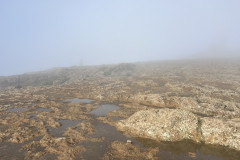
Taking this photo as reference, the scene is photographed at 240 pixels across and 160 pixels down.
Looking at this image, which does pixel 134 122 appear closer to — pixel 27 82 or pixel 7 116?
pixel 7 116

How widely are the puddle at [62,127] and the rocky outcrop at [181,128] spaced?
6.25m

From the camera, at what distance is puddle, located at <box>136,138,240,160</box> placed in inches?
560

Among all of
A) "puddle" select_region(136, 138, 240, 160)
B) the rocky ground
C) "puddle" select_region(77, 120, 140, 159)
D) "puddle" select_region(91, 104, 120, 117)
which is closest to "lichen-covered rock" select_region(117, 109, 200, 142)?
the rocky ground

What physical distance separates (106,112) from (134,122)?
23.0 ft

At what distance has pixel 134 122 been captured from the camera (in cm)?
2019

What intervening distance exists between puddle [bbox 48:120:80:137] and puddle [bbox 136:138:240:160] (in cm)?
941

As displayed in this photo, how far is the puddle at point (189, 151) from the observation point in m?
14.2

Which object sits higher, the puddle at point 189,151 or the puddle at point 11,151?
the puddle at point 11,151

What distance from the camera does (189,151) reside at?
1509 cm

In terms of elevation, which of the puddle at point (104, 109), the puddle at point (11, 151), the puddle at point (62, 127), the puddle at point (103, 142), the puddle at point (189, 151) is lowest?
the puddle at point (189, 151)

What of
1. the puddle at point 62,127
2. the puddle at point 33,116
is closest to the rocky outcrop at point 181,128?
the puddle at point 62,127

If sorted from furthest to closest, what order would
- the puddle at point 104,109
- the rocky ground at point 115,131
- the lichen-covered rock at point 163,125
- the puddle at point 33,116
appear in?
the puddle at point 104,109 < the puddle at point 33,116 < the lichen-covered rock at point 163,125 < the rocky ground at point 115,131

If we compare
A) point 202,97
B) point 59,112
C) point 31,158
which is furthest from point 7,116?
point 202,97

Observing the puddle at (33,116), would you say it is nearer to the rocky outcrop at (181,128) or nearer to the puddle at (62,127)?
the puddle at (62,127)
